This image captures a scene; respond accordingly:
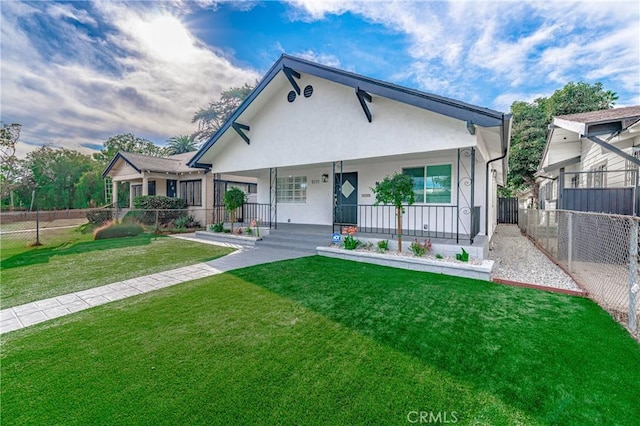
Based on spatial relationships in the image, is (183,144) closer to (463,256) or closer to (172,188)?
(172,188)

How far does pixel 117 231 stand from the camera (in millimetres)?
11617

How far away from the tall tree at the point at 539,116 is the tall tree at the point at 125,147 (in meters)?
39.3

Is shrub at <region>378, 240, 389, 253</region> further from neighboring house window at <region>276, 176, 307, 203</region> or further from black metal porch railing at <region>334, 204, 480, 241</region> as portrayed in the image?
neighboring house window at <region>276, 176, 307, 203</region>

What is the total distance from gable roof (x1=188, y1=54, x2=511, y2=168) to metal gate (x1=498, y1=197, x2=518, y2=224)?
13679 mm

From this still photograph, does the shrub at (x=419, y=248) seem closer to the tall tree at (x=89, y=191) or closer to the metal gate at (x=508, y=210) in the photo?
the metal gate at (x=508, y=210)

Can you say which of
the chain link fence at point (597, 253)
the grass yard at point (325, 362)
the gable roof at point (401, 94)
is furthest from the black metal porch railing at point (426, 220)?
the grass yard at point (325, 362)

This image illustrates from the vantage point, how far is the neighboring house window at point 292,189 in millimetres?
11549

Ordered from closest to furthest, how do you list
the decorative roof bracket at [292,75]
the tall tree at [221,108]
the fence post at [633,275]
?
1. the fence post at [633,275]
2. the decorative roof bracket at [292,75]
3. the tall tree at [221,108]

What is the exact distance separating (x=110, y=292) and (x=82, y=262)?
3.35 metres

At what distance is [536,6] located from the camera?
9.19 metres

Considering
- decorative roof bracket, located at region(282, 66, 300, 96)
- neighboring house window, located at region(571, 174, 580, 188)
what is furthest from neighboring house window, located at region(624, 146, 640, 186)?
decorative roof bracket, located at region(282, 66, 300, 96)

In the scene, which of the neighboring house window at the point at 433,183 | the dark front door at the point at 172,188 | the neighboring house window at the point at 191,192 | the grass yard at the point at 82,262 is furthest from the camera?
the dark front door at the point at 172,188

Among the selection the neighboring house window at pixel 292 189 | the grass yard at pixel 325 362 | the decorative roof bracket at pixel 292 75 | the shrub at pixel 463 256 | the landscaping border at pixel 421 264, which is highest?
the decorative roof bracket at pixel 292 75

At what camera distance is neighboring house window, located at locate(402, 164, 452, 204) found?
8.23 m
